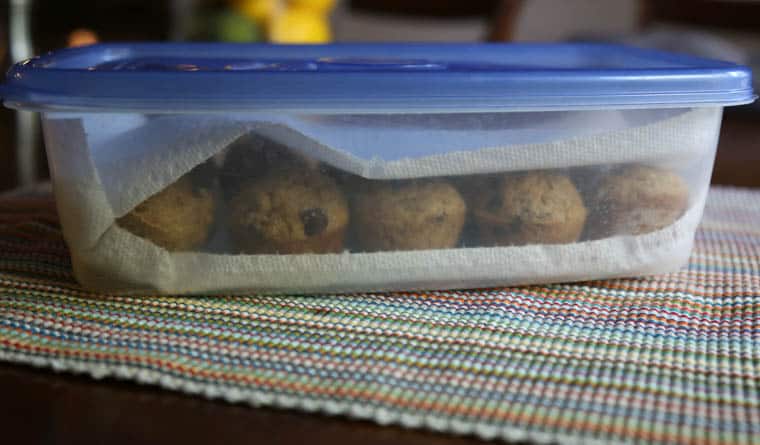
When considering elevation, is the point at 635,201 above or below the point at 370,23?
above

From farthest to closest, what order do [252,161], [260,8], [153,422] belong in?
[260,8] < [252,161] < [153,422]

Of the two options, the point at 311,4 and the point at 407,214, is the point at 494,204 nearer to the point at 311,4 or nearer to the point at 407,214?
the point at 407,214

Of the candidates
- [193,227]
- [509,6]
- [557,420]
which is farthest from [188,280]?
[509,6]

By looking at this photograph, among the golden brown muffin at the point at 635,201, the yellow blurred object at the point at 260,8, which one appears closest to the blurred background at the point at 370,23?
the yellow blurred object at the point at 260,8

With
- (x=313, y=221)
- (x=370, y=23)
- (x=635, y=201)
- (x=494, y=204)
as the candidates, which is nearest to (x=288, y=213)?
(x=313, y=221)

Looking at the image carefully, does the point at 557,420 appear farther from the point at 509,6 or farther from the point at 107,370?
the point at 509,6

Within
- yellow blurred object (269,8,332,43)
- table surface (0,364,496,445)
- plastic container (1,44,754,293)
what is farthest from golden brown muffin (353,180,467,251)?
yellow blurred object (269,8,332,43)
